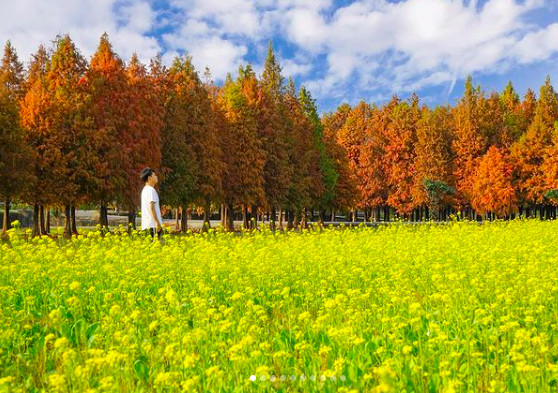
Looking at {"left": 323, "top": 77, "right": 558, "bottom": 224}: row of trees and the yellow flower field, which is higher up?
{"left": 323, "top": 77, "right": 558, "bottom": 224}: row of trees

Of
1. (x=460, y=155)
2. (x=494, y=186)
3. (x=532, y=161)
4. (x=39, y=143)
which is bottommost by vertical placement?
(x=494, y=186)

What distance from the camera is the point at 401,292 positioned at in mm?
7996

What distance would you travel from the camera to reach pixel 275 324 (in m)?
6.76

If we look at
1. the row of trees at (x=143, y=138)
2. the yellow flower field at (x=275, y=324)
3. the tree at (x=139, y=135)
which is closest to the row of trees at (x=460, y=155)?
the row of trees at (x=143, y=138)

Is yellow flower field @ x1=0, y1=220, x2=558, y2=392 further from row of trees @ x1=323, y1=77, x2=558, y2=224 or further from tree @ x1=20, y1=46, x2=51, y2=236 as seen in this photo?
row of trees @ x1=323, y1=77, x2=558, y2=224

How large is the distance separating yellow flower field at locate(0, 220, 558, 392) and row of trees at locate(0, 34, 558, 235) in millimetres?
16575

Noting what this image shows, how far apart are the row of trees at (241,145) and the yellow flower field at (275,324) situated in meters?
16.6

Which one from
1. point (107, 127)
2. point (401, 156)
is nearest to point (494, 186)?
point (401, 156)

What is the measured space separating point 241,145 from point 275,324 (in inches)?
1250

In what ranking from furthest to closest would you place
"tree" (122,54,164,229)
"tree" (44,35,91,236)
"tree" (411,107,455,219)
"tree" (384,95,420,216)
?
"tree" (384,95,420,216) < "tree" (411,107,455,219) < "tree" (122,54,164,229) < "tree" (44,35,91,236)

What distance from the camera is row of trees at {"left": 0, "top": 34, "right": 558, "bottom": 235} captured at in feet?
90.1

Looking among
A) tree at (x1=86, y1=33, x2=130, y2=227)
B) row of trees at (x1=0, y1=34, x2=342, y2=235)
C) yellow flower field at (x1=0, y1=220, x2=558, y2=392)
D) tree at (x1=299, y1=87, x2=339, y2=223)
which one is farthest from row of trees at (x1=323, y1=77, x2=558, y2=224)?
yellow flower field at (x1=0, y1=220, x2=558, y2=392)

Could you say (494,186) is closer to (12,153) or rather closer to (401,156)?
(401,156)

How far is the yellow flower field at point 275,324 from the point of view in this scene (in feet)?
15.2
